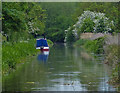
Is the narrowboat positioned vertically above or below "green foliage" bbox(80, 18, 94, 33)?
below

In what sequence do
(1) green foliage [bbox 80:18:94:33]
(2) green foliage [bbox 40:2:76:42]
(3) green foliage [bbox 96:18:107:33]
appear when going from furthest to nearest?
(2) green foliage [bbox 40:2:76:42]
(1) green foliage [bbox 80:18:94:33]
(3) green foliage [bbox 96:18:107:33]

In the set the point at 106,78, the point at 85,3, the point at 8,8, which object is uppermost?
the point at 85,3

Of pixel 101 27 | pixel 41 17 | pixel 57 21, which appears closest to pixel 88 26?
pixel 101 27

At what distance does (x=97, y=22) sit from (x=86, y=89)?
45868mm

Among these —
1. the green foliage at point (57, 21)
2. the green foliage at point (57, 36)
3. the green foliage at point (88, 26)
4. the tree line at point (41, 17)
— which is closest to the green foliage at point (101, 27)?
the green foliage at point (88, 26)

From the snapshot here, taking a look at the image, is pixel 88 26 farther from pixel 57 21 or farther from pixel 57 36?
pixel 57 21

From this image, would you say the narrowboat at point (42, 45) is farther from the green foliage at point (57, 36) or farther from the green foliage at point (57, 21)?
the green foliage at point (57, 36)

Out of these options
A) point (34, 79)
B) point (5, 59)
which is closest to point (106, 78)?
point (34, 79)

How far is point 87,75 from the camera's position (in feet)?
51.6

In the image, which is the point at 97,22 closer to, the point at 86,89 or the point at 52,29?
the point at 86,89

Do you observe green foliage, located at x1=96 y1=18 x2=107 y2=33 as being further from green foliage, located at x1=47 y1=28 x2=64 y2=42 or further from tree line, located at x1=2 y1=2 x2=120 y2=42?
green foliage, located at x1=47 y1=28 x2=64 y2=42

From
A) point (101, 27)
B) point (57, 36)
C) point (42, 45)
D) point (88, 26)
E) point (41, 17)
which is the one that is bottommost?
point (42, 45)

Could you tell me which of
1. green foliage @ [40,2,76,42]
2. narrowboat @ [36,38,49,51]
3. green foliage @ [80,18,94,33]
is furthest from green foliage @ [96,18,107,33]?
green foliage @ [40,2,76,42]

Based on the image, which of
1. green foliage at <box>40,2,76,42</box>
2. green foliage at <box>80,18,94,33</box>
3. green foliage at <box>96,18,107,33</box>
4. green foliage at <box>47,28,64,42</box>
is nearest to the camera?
green foliage at <box>96,18,107,33</box>
